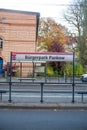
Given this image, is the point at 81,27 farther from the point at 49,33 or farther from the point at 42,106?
the point at 42,106

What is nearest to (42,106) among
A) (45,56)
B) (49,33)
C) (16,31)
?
(45,56)

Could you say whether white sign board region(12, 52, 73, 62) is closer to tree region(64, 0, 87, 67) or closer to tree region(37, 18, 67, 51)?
tree region(64, 0, 87, 67)

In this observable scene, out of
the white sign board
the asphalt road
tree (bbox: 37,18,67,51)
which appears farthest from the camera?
tree (bbox: 37,18,67,51)

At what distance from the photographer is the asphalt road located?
1025 cm

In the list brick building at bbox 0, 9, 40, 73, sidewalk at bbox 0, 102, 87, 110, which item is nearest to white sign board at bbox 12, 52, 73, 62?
sidewalk at bbox 0, 102, 87, 110

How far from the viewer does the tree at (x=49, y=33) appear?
70250 mm

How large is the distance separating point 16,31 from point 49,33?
22345mm

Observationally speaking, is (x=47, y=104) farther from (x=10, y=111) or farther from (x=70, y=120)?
(x=70, y=120)

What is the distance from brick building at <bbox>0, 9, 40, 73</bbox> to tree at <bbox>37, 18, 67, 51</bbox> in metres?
17.5

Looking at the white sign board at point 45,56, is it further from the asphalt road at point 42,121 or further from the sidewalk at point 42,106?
the asphalt road at point 42,121

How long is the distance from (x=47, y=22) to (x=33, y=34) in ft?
76.0

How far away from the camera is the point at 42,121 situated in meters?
11.4

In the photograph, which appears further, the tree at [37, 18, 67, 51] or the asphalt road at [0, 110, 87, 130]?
the tree at [37, 18, 67, 51]

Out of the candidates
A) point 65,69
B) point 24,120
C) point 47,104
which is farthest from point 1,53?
point 24,120
